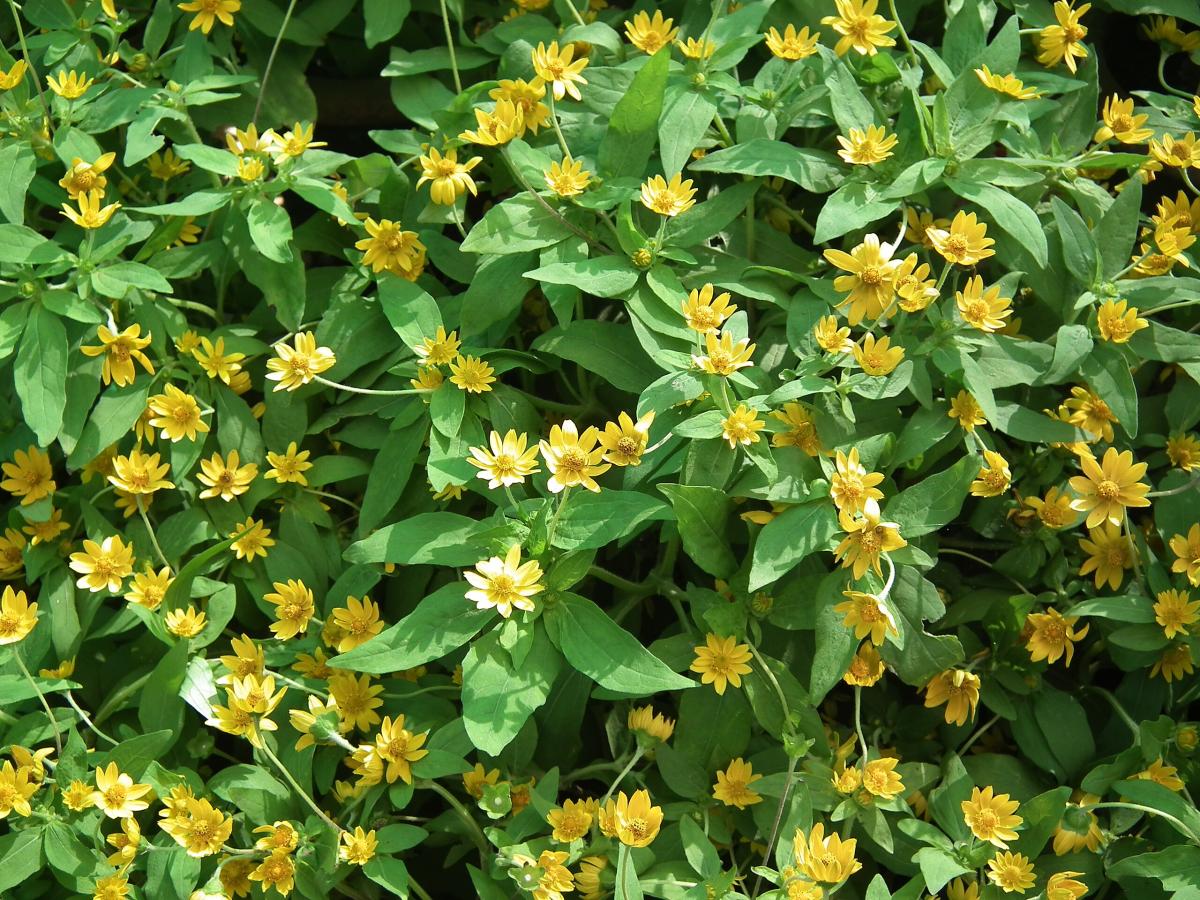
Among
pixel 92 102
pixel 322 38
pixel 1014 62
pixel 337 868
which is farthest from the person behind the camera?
pixel 322 38

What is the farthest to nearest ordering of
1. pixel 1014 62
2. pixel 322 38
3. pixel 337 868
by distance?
pixel 322 38 → pixel 1014 62 → pixel 337 868

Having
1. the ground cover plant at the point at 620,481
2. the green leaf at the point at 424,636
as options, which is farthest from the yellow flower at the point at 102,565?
the green leaf at the point at 424,636

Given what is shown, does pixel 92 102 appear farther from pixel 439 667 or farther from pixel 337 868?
pixel 337 868

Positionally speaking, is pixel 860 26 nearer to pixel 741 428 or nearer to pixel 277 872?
pixel 741 428

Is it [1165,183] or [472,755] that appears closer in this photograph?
[472,755]

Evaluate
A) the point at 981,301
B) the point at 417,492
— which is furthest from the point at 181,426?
the point at 981,301

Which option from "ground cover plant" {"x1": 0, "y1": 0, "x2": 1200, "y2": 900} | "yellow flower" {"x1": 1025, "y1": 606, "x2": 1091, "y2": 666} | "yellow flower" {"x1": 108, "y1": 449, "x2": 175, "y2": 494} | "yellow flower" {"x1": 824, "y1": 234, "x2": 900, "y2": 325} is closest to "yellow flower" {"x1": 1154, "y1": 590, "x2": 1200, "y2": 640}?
"ground cover plant" {"x1": 0, "y1": 0, "x2": 1200, "y2": 900}
